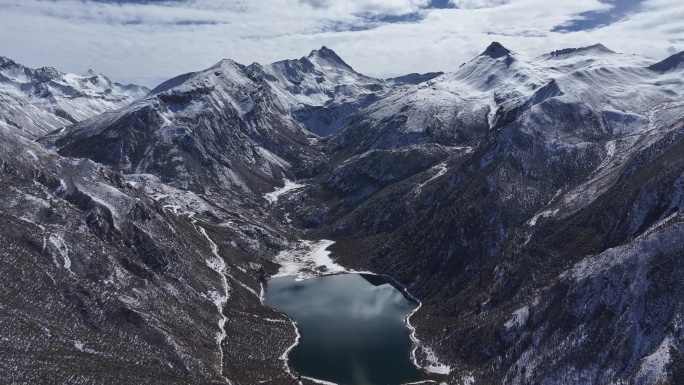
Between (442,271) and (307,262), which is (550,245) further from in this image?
(307,262)

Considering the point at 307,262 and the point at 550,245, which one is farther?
the point at 307,262

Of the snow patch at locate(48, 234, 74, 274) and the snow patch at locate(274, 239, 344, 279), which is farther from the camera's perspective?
the snow patch at locate(274, 239, 344, 279)

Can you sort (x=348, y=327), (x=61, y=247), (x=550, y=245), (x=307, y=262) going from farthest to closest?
(x=307, y=262) < (x=348, y=327) < (x=550, y=245) < (x=61, y=247)

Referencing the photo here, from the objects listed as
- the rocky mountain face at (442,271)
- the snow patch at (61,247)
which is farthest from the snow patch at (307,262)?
the snow patch at (61,247)

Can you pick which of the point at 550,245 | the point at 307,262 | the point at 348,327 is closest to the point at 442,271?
the point at 550,245

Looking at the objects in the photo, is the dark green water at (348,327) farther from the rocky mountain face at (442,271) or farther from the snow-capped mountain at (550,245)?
the snow-capped mountain at (550,245)

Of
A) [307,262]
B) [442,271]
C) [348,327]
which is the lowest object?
[307,262]

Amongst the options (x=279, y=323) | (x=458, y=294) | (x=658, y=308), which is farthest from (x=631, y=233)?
(x=279, y=323)

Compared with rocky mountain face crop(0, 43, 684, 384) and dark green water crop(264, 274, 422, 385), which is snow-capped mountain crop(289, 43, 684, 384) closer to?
rocky mountain face crop(0, 43, 684, 384)

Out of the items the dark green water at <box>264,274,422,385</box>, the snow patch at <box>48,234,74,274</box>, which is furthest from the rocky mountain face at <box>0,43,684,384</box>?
the dark green water at <box>264,274,422,385</box>

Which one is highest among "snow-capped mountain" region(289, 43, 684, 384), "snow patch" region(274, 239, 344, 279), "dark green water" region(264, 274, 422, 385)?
"snow-capped mountain" region(289, 43, 684, 384)
